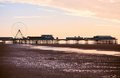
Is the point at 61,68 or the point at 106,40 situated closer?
the point at 61,68

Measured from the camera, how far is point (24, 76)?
20.0 metres

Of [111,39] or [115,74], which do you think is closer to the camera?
[115,74]

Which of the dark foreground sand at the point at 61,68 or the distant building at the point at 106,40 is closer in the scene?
the dark foreground sand at the point at 61,68

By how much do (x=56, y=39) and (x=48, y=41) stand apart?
418 inches

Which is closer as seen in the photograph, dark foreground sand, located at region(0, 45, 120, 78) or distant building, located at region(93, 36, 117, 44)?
dark foreground sand, located at region(0, 45, 120, 78)

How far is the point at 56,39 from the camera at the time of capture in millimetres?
194375

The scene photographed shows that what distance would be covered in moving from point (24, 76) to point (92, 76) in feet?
11.7

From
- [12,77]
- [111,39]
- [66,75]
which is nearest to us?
[12,77]

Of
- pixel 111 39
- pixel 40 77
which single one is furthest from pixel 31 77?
pixel 111 39

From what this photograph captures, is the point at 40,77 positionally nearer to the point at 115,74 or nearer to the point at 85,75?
the point at 85,75

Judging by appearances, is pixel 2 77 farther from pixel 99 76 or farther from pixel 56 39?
pixel 56 39

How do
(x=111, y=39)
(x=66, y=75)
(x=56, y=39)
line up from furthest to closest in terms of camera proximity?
(x=56, y=39), (x=111, y=39), (x=66, y=75)

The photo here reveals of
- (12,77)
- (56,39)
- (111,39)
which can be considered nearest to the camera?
(12,77)

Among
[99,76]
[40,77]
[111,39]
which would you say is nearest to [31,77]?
[40,77]
